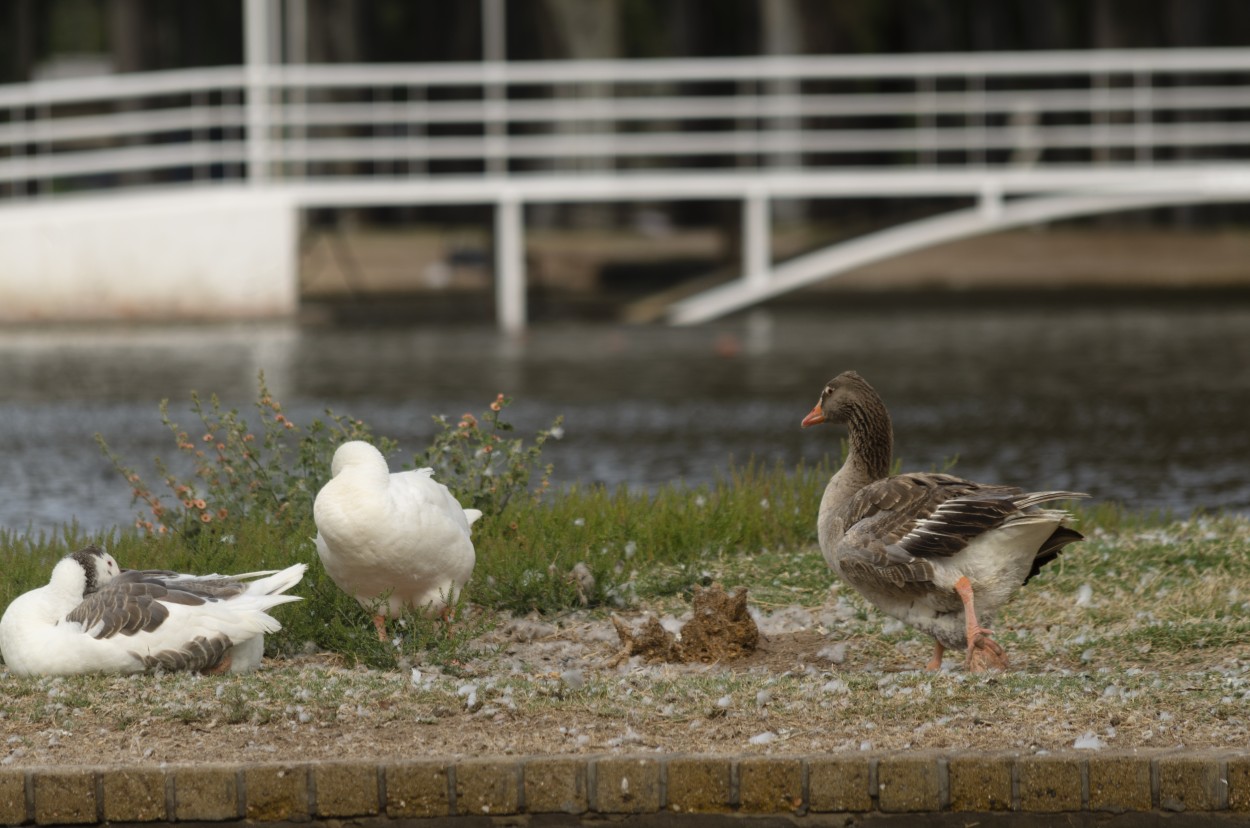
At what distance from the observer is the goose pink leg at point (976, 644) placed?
6.34 metres

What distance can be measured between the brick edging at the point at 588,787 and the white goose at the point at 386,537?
1.39m

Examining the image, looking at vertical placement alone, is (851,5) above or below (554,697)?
above

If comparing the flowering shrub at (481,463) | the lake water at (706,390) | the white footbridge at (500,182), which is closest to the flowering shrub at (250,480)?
the flowering shrub at (481,463)

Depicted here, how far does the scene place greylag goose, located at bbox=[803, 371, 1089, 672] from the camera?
6.35 meters

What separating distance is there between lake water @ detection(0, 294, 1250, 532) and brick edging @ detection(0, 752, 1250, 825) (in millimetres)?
4300

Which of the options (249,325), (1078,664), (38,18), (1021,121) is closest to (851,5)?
(1021,121)

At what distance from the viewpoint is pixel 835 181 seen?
77.6 feet

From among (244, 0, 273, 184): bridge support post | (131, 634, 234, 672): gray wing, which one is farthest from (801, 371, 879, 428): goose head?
(244, 0, 273, 184): bridge support post

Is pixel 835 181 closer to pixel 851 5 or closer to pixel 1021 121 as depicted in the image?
pixel 1021 121

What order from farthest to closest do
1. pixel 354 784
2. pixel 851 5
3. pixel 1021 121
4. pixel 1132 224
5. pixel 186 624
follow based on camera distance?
pixel 1132 224 → pixel 851 5 → pixel 1021 121 → pixel 186 624 → pixel 354 784

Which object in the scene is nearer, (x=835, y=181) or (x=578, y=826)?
(x=578, y=826)

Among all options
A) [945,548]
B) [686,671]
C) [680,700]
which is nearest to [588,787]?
[680,700]

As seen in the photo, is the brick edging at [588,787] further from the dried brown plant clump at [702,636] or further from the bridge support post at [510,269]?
the bridge support post at [510,269]

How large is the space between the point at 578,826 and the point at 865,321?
20.5 m
